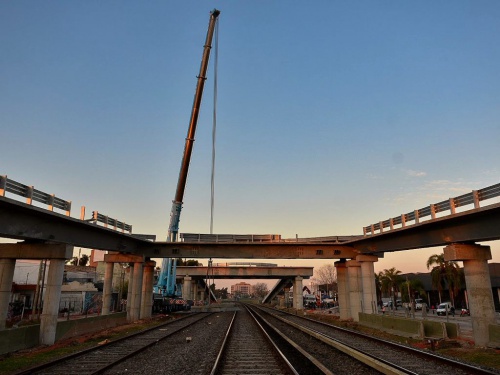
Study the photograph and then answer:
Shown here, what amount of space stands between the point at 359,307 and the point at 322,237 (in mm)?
8091

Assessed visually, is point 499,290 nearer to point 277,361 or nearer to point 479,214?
point 479,214

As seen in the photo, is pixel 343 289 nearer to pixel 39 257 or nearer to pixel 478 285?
pixel 478 285

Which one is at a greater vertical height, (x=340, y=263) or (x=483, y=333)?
(x=340, y=263)

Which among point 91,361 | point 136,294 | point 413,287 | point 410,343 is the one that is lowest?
point 410,343

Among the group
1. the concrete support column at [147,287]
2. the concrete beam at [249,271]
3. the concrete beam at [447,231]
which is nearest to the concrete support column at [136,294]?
the concrete support column at [147,287]

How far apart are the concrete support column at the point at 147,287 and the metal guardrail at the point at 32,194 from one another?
23.1 metres

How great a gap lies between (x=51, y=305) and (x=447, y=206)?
960 inches

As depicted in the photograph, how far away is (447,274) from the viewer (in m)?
66.3

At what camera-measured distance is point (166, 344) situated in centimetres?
2152

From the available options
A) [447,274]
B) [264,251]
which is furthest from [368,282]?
[447,274]

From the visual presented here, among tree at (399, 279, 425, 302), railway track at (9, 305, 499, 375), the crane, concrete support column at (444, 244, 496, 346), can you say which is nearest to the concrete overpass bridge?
concrete support column at (444, 244, 496, 346)

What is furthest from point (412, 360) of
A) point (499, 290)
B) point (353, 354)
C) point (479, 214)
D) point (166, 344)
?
point (499, 290)

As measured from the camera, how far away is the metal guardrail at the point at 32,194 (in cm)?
1788

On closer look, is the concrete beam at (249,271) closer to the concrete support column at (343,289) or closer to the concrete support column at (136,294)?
the concrete support column at (343,289)
